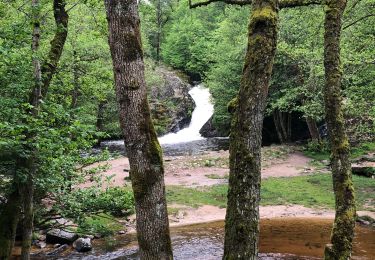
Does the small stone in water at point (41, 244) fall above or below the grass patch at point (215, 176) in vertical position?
below

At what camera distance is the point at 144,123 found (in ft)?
11.8

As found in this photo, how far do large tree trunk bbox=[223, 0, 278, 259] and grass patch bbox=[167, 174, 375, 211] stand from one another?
1108 centimetres

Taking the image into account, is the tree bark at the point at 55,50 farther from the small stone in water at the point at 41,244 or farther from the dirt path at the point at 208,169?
the dirt path at the point at 208,169

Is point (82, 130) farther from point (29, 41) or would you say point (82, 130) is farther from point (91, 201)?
point (29, 41)

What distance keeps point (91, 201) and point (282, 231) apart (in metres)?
6.60

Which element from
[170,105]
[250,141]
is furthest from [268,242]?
[170,105]

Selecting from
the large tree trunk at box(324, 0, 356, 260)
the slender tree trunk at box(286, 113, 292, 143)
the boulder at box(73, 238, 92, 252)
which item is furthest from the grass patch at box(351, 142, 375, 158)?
the large tree trunk at box(324, 0, 356, 260)

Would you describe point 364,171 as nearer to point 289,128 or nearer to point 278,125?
point 289,128

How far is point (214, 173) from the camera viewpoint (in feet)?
64.1

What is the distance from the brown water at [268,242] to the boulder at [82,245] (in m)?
0.20

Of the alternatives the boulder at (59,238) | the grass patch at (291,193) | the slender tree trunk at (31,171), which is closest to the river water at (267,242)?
the boulder at (59,238)

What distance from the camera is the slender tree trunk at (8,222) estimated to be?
7.69 m

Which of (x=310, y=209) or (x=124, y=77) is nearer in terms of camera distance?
(x=124, y=77)

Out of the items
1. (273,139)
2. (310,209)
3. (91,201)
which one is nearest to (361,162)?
(310,209)
